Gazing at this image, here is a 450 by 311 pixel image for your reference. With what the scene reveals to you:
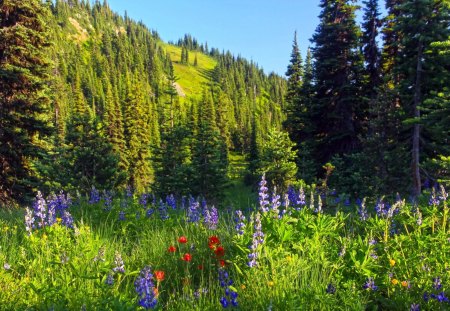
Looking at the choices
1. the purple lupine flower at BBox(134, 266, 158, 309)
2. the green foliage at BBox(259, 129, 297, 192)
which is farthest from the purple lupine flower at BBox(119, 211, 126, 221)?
the green foliage at BBox(259, 129, 297, 192)

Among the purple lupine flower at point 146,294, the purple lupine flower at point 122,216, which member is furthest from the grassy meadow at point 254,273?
the purple lupine flower at point 122,216

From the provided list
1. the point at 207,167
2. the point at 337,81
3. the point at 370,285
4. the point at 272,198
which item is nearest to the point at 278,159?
the point at 207,167

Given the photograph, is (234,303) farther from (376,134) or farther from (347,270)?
(376,134)

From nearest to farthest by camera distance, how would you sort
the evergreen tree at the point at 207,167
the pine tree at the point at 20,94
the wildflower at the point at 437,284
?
the wildflower at the point at 437,284, the pine tree at the point at 20,94, the evergreen tree at the point at 207,167

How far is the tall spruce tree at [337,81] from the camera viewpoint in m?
22.6

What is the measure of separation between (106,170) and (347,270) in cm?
1734

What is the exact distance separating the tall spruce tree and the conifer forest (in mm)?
114

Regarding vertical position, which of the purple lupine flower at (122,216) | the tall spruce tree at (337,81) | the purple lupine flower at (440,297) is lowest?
the purple lupine flower at (440,297)

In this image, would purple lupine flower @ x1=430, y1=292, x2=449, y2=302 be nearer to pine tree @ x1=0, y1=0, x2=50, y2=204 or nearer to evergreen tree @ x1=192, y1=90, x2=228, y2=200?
pine tree @ x1=0, y1=0, x2=50, y2=204

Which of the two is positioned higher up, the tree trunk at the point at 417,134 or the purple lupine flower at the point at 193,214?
the tree trunk at the point at 417,134

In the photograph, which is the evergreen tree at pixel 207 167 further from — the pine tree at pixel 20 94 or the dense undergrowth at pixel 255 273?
the dense undergrowth at pixel 255 273

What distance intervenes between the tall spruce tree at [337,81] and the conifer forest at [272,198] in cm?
11

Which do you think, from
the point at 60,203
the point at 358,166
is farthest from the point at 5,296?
the point at 358,166

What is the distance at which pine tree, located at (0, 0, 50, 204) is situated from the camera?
15.6 meters
